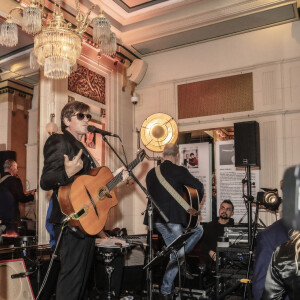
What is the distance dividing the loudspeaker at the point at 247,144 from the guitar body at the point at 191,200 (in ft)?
4.08

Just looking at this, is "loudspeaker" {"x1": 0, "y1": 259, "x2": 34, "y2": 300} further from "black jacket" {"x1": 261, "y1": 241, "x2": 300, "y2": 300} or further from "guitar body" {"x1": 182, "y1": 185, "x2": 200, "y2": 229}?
"black jacket" {"x1": 261, "y1": 241, "x2": 300, "y2": 300}

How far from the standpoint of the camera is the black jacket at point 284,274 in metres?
1.18

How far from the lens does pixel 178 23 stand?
6484 mm

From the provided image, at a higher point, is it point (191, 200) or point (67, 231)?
point (191, 200)

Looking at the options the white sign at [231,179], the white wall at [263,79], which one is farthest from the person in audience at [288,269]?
the white sign at [231,179]

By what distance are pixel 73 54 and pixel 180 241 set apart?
255 centimetres

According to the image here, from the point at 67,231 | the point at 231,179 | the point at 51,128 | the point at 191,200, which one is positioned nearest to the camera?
the point at 67,231

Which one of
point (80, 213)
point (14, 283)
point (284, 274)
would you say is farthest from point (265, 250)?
point (14, 283)

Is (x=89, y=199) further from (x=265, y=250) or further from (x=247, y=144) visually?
(x=247, y=144)

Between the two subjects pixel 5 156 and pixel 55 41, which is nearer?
pixel 55 41

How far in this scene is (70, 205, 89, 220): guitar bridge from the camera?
2.73m

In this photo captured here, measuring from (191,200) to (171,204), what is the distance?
381 millimetres

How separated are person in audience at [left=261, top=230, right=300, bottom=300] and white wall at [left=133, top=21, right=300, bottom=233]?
202 inches

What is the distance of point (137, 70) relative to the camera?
7.35 m
